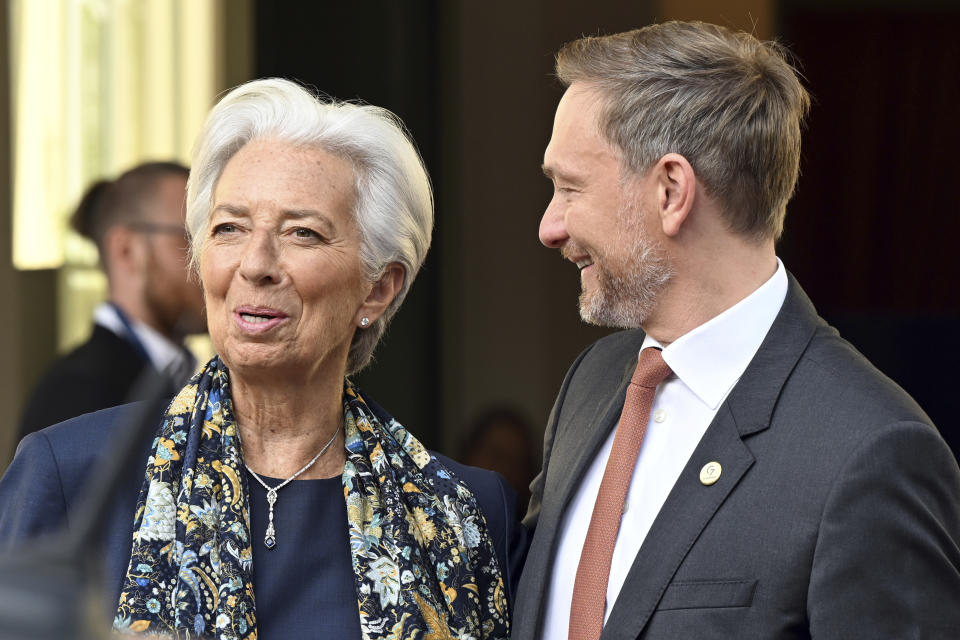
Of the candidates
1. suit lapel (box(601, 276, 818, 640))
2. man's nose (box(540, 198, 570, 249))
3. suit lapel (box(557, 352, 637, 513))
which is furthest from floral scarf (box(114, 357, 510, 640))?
man's nose (box(540, 198, 570, 249))

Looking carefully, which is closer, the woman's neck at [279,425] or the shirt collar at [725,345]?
the shirt collar at [725,345]

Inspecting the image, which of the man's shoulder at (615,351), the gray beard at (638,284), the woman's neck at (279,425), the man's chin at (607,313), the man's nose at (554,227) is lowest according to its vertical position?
the woman's neck at (279,425)

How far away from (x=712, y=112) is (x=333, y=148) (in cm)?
72

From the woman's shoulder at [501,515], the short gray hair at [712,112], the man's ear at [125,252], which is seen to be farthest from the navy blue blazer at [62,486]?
the man's ear at [125,252]

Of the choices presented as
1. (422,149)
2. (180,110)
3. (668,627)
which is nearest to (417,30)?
(422,149)

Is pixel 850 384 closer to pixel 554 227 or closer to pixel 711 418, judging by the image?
pixel 711 418

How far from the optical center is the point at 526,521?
2.68 m

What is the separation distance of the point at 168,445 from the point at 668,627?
92 cm

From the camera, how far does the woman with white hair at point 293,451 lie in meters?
2.14

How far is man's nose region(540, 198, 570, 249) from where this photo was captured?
2.46m

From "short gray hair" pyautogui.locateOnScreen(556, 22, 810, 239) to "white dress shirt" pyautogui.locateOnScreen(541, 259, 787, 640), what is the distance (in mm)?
178

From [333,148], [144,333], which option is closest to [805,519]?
[333,148]

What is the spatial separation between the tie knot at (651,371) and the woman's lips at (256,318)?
663 millimetres

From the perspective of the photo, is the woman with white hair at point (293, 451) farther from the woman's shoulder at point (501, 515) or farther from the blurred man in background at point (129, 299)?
the blurred man in background at point (129, 299)
